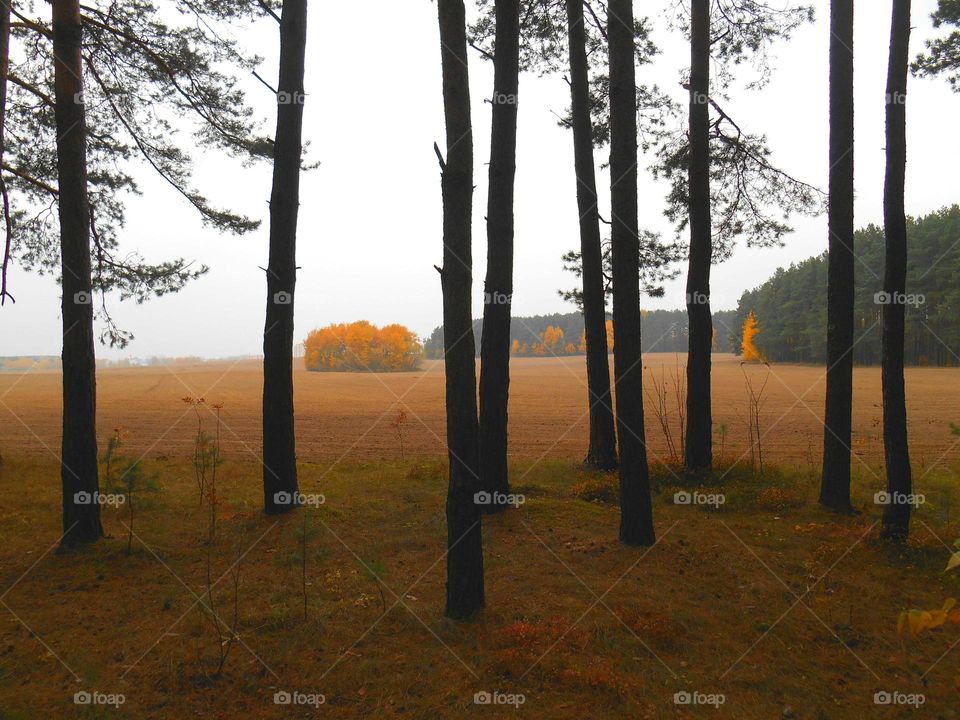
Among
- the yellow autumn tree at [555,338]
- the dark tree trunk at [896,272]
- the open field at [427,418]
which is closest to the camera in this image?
the dark tree trunk at [896,272]

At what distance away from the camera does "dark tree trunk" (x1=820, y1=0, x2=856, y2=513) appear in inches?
314

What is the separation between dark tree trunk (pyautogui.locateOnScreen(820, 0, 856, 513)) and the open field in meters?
2.75

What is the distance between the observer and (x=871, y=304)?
46.3m

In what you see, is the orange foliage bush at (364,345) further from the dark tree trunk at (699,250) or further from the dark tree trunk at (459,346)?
the dark tree trunk at (459,346)

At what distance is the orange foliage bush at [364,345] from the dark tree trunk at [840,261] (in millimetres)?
36730

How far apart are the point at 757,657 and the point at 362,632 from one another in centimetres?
304

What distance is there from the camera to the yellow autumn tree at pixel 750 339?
52388 millimetres

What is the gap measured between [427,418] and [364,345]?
61.6 feet

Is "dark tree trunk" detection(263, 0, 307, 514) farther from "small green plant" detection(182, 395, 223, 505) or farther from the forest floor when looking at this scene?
"small green plant" detection(182, 395, 223, 505)

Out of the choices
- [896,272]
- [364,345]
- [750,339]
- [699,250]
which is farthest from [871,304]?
[896,272]

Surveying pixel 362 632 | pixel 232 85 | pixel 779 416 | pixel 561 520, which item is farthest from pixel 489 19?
pixel 779 416

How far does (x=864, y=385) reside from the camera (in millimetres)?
35844

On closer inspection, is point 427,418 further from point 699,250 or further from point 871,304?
point 871,304

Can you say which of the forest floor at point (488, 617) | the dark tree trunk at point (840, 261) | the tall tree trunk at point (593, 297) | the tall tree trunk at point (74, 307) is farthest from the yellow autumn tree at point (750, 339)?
the tall tree trunk at point (74, 307)
